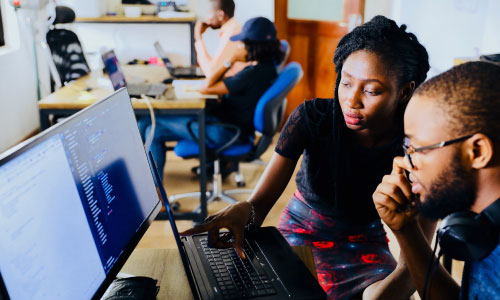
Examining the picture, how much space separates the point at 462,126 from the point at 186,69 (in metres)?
2.82

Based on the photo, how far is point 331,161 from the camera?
4.60ft

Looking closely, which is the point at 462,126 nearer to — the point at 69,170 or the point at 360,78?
the point at 360,78

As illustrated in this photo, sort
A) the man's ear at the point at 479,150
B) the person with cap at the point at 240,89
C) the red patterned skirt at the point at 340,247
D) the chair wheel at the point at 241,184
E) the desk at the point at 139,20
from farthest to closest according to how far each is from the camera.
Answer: the desk at the point at 139,20, the chair wheel at the point at 241,184, the person with cap at the point at 240,89, the red patterned skirt at the point at 340,247, the man's ear at the point at 479,150

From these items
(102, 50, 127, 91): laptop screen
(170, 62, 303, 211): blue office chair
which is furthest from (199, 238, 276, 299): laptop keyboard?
(102, 50, 127, 91): laptop screen

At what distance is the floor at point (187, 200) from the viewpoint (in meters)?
2.54

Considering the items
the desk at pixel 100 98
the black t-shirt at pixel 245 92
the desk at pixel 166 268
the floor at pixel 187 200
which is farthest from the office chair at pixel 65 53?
the desk at pixel 166 268

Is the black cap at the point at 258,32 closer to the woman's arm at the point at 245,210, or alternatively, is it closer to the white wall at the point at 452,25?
the white wall at the point at 452,25

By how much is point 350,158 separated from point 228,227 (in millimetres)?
473

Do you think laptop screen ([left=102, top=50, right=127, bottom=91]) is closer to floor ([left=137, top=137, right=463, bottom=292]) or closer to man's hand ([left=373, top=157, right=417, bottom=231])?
floor ([left=137, top=137, right=463, bottom=292])

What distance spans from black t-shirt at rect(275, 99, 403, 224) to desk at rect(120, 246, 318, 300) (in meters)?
0.33

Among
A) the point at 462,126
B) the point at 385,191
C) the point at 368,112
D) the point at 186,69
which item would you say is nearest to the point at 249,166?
the point at 186,69

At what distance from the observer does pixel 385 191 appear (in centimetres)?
101

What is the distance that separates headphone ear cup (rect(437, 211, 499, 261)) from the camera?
0.79 metres

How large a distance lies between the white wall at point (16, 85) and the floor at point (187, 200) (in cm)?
117
